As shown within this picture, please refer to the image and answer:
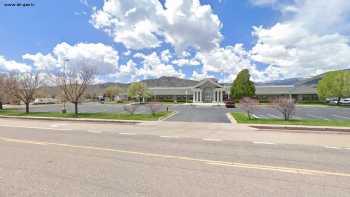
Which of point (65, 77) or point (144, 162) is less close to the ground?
point (65, 77)

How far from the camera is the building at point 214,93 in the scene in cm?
Answer: 6262

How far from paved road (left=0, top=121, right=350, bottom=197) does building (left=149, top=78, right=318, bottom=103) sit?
54841 millimetres

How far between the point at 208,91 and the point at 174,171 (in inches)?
2312

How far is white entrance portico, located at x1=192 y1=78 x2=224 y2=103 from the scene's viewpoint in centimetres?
6228

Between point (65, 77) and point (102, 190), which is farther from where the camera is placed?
point (65, 77)

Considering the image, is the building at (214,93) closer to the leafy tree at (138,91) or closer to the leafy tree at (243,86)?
the leafy tree at (138,91)

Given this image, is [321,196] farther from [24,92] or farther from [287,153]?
[24,92]

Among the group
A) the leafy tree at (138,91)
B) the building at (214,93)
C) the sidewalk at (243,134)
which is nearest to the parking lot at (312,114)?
the sidewalk at (243,134)

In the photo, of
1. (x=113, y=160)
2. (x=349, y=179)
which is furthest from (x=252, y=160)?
(x=113, y=160)

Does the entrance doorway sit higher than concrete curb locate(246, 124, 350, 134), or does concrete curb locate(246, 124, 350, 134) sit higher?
the entrance doorway

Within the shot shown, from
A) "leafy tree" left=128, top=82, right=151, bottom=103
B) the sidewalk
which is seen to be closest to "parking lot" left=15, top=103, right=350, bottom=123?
the sidewalk

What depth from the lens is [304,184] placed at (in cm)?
447

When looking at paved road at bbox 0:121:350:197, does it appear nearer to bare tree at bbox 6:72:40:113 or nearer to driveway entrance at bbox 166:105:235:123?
driveway entrance at bbox 166:105:235:123

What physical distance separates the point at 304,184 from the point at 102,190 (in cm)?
390
